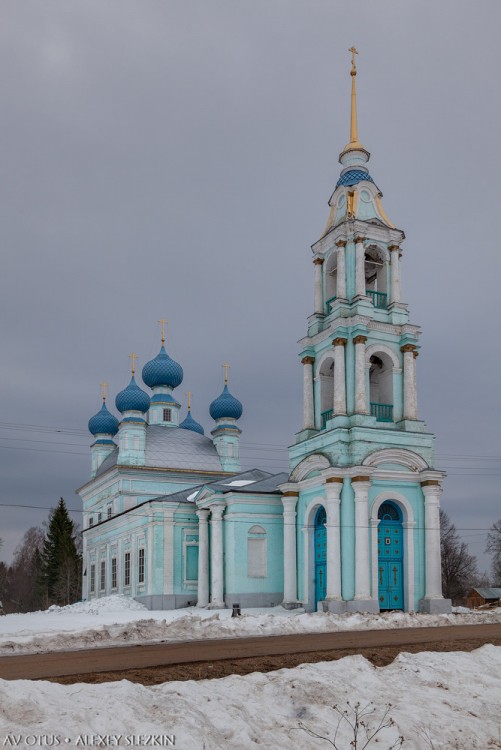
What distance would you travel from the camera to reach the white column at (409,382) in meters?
29.8

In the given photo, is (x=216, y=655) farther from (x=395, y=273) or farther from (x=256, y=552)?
(x=395, y=273)

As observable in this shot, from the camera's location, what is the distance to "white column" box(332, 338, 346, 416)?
29.2 metres

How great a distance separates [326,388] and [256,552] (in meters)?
7.56

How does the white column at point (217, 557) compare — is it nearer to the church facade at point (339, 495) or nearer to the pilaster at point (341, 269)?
the church facade at point (339, 495)

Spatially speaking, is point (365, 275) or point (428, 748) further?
point (365, 275)

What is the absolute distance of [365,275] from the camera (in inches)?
1307

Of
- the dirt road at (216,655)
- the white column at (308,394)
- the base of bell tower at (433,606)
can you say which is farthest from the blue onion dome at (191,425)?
the dirt road at (216,655)

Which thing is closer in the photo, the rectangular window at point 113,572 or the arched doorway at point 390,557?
the arched doorway at point 390,557

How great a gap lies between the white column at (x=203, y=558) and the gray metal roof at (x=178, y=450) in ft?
33.5

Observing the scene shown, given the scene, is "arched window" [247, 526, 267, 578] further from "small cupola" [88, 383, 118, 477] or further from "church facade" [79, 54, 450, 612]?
"small cupola" [88, 383, 118, 477]

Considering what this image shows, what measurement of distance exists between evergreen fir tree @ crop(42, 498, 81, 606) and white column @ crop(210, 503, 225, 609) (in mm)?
32160

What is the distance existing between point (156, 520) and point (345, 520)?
39.3ft

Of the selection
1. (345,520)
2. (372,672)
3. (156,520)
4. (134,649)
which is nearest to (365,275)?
(345,520)

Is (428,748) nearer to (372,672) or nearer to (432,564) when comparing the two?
(372,672)
